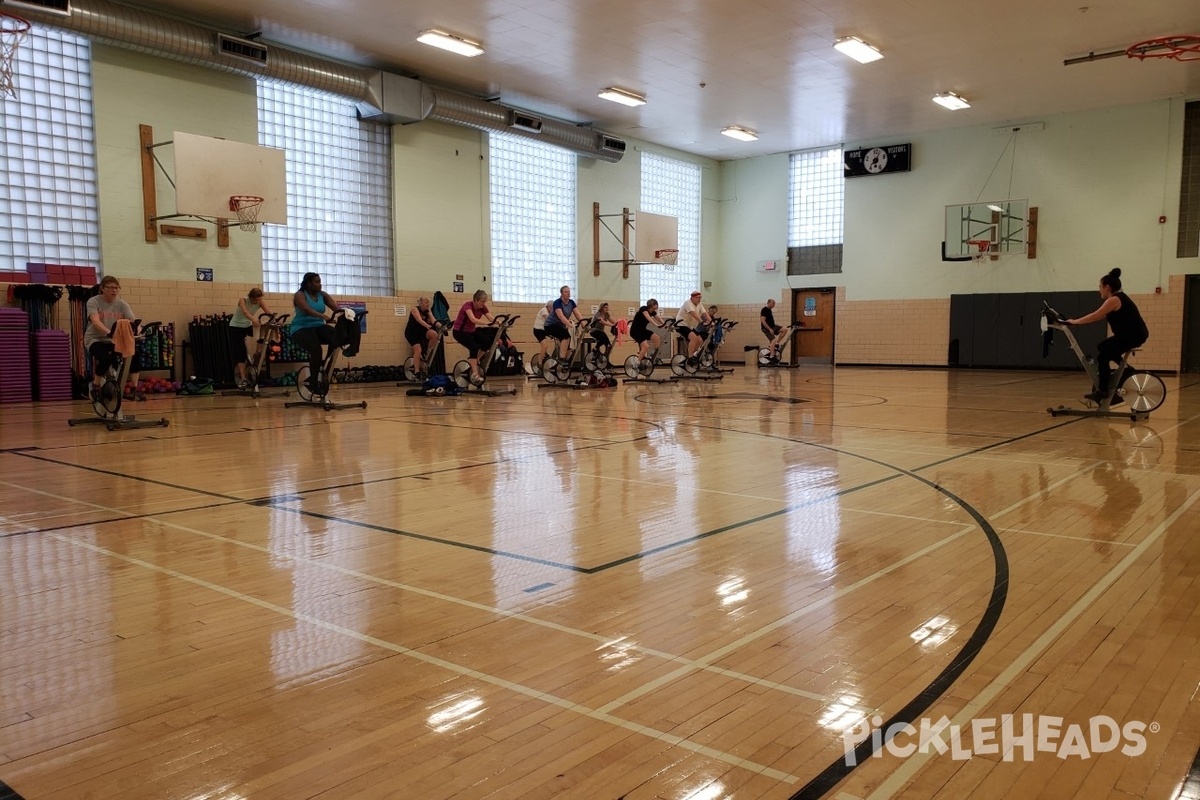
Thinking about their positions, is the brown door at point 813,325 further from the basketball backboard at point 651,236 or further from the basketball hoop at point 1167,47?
the basketball hoop at point 1167,47

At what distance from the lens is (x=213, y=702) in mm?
2100

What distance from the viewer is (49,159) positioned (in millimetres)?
11055

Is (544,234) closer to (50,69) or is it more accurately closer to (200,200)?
(200,200)

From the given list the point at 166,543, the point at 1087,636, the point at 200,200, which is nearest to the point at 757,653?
the point at 1087,636

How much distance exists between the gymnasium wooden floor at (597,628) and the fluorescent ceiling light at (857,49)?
939cm

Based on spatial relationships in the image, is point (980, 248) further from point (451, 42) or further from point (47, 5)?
point (47, 5)

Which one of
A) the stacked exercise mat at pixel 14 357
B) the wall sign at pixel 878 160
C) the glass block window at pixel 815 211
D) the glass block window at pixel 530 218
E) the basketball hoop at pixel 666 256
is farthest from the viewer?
the glass block window at pixel 815 211

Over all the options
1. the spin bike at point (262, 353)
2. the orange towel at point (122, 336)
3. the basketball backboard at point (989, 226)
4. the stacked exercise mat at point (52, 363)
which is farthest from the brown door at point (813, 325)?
the orange towel at point (122, 336)

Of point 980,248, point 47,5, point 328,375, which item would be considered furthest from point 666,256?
point 47,5

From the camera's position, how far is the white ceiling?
1196cm

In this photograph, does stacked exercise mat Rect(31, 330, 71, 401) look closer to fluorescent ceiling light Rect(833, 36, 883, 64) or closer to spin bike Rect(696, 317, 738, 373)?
spin bike Rect(696, 317, 738, 373)

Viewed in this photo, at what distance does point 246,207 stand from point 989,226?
1549 centimetres

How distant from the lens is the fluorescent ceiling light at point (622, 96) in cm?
1600
